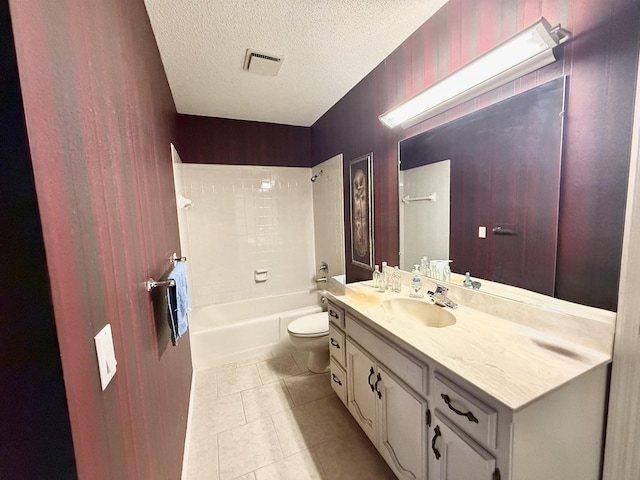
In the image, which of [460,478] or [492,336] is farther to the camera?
[492,336]

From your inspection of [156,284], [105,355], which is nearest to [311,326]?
[156,284]

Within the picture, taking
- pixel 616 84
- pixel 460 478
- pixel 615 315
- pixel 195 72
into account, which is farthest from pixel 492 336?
pixel 195 72

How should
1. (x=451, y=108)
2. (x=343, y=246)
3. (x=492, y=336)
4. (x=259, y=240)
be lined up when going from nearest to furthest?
(x=492, y=336) → (x=451, y=108) → (x=343, y=246) → (x=259, y=240)

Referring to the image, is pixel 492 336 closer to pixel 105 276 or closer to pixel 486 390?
pixel 486 390

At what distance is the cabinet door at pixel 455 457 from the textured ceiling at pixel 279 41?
2007mm

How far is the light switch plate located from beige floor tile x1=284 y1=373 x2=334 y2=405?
1.69 m

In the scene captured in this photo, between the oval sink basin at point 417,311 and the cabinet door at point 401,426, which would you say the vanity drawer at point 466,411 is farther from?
the oval sink basin at point 417,311

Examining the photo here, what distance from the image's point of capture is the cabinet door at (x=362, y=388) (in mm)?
1452

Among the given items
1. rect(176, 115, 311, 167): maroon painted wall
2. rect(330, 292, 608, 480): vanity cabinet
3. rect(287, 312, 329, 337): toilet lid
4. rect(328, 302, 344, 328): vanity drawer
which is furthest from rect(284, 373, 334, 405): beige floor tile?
rect(176, 115, 311, 167): maroon painted wall

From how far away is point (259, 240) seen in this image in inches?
130

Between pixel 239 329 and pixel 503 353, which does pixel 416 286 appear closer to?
pixel 503 353

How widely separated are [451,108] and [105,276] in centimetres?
174

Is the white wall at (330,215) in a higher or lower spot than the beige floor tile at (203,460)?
higher

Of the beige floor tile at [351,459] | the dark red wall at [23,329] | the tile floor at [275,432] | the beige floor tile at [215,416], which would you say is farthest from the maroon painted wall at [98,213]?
the beige floor tile at [351,459]
